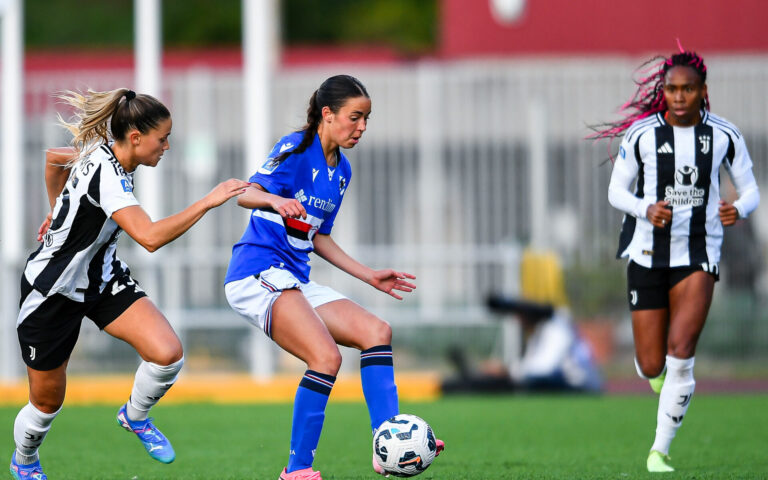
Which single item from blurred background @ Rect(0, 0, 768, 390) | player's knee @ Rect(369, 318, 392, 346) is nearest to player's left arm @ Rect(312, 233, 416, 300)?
player's knee @ Rect(369, 318, 392, 346)

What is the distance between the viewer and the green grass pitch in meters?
6.68

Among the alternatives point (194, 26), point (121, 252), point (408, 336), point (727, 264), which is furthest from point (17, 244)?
point (194, 26)

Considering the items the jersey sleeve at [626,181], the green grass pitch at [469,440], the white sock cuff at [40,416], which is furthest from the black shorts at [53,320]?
the jersey sleeve at [626,181]

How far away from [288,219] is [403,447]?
4.46 feet

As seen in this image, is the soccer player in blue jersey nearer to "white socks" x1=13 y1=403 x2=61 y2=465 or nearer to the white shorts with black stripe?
the white shorts with black stripe

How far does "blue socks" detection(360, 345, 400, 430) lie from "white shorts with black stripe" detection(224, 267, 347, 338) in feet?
1.76

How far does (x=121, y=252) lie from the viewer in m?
14.2

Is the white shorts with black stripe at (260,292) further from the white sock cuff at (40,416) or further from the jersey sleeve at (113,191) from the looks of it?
the white sock cuff at (40,416)

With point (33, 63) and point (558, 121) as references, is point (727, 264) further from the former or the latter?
point (33, 63)

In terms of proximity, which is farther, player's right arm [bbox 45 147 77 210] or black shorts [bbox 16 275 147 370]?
player's right arm [bbox 45 147 77 210]

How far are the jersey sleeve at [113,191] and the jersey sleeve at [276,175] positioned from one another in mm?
625

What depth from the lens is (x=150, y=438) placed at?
6.18 meters

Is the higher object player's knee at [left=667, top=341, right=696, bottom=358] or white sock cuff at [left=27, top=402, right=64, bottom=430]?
player's knee at [left=667, top=341, right=696, bottom=358]

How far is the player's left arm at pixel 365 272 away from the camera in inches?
237
